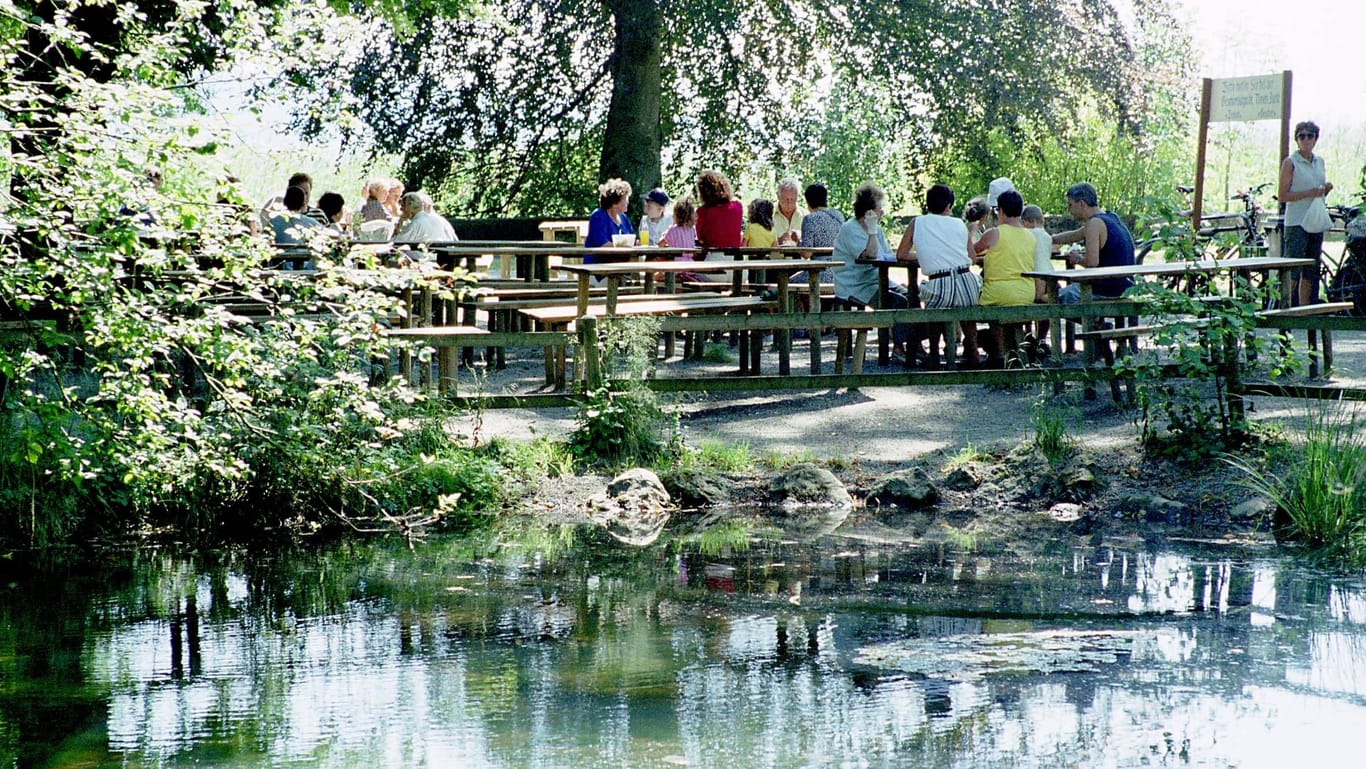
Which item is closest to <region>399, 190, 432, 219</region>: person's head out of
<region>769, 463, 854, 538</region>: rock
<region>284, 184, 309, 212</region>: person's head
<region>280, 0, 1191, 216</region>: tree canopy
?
<region>284, 184, 309, 212</region>: person's head

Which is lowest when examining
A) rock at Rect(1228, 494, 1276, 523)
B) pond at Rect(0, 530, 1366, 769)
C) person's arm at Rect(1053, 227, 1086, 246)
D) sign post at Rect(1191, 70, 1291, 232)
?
pond at Rect(0, 530, 1366, 769)

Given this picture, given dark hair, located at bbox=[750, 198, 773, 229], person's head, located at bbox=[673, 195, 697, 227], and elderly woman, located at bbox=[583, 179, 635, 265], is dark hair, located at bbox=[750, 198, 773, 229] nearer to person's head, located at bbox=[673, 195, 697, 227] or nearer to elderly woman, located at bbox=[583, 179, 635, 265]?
person's head, located at bbox=[673, 195, 697, 227]

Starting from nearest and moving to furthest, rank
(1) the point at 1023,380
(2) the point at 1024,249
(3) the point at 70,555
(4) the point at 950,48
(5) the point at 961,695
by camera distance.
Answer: (5) the point at 961,695, (3) the point at 70,555, (1) the point at 1023,380, (2) the point at 1024,249, (4) the point at 950,48

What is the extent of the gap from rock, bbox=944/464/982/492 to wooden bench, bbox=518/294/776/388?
7.90 ft

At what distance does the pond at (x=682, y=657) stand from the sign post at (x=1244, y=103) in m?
7.29

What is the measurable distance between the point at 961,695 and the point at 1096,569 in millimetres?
2226

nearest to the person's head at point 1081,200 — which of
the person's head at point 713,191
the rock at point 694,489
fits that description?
the person's head at point 713,191

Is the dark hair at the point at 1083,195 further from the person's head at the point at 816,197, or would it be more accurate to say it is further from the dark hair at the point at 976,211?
the person's head at the point at 816,197

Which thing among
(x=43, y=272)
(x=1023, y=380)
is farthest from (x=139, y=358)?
(x=1023, y=380)

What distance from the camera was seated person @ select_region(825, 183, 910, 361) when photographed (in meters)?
12.7

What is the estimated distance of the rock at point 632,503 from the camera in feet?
29.0

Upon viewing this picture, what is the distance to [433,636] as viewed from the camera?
6.53m

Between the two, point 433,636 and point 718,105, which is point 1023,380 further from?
point 718,105

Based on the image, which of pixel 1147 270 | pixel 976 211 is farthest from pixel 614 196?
pixel 1147 270
